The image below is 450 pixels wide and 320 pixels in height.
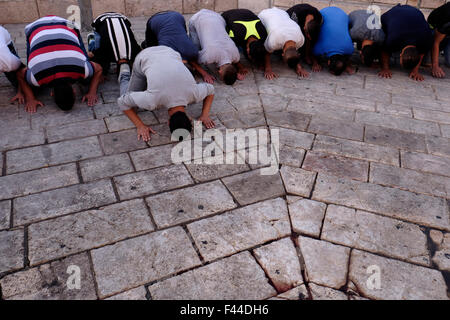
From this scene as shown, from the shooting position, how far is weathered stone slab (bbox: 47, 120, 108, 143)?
361 cm

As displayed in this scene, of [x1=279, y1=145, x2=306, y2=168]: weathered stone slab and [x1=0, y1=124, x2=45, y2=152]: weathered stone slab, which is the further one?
[x1=0, y1=124, x2=45, y2=152]: weathered stone slab

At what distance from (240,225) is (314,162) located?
3.62ft

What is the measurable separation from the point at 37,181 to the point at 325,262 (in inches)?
93.0

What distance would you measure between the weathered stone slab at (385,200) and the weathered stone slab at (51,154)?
211 cm

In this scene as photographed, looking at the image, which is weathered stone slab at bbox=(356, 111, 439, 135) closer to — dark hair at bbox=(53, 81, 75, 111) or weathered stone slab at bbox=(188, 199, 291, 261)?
weathered stone slab at bbox=(188, 199, 291, 261)

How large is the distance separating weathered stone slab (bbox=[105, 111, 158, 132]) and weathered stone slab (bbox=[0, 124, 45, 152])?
2.19ft

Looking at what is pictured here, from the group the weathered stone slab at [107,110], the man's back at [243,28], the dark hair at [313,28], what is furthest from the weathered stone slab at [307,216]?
the dark hair at [313,28]

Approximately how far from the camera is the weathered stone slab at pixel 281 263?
2.22 metres

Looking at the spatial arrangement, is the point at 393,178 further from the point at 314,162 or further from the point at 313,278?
the point at 313,278

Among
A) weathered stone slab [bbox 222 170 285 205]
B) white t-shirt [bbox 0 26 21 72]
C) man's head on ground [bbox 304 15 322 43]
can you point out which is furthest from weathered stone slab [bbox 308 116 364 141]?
white t-shirt [bbox 0 26 21 72]

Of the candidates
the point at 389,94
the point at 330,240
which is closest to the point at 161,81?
the point at 330,240

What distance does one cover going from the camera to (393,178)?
314cm
